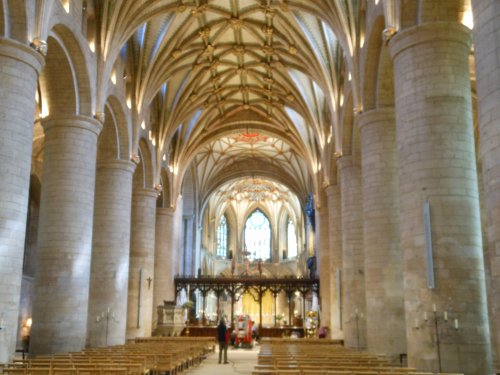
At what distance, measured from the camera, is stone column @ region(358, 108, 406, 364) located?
17.6m

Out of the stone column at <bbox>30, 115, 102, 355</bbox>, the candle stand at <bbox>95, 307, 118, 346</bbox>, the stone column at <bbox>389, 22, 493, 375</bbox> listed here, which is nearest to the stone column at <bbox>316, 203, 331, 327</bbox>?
the candle stand at <bbox>95, 307, 118, 346</bbox>

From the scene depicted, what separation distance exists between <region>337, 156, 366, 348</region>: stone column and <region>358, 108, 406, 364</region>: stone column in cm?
386

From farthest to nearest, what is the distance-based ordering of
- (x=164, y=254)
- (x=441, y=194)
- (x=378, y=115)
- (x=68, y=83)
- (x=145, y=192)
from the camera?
(x=164, y=254) → (x=145, y=192) → (x=68, y=83) → (x=378, y=115) → (x=441, y=194)

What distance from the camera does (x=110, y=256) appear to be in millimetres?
24000

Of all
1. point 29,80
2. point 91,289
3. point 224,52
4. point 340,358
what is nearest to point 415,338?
point 340,358

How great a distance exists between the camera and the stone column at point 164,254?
1431 inches

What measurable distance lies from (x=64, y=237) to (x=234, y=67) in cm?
1814

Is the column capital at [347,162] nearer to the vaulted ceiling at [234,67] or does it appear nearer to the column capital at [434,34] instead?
the vaulted ceiling at [234,67]

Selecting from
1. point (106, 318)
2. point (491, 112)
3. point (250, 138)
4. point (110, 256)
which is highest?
point (250, 138)

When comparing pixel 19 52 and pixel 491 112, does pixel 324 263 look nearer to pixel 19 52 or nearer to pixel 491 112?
pixel 19 52

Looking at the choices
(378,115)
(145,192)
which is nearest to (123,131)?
(145,192)

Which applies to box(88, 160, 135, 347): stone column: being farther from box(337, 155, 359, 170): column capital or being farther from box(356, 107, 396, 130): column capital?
box(356, 107, 396, 130): column capital

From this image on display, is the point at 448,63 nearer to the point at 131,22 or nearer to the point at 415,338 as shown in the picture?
the point at 415,338

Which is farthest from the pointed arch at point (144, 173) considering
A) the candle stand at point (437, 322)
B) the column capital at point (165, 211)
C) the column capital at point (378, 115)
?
the candle stand at point (437, 322)
